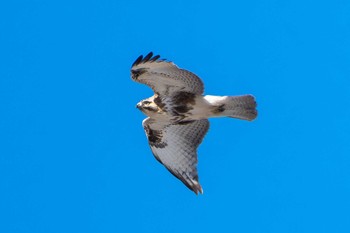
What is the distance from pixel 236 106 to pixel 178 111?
94cm

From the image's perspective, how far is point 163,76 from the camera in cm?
1377

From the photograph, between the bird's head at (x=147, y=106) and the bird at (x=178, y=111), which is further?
the bird's head at (x=147, y=106)

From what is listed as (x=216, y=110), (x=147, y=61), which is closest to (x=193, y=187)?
(x=216, y=110)

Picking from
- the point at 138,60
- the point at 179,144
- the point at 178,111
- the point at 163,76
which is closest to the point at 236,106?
the point at 178,111

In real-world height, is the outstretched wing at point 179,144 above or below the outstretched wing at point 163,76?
below

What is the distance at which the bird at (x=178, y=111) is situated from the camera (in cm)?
1366

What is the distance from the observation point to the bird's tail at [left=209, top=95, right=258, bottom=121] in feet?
44.8

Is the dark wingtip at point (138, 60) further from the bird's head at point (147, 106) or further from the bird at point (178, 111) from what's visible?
the bird's head at point (147, 106)

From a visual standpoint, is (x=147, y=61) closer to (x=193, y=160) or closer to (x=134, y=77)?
(x=134, y=77)

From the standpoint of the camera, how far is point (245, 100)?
13.6m

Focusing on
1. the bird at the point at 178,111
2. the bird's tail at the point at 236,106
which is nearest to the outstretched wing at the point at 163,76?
the bird at the point at 178,111

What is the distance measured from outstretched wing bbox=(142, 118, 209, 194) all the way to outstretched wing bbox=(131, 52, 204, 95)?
0.74 metres

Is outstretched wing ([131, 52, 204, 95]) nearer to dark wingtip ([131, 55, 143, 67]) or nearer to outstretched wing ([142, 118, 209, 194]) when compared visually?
dark wingtip ([131, 55, 143, 67])

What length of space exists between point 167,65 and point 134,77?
1.86 ft
